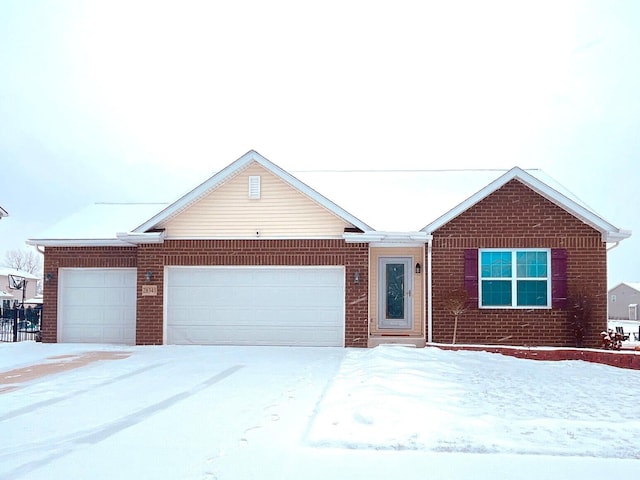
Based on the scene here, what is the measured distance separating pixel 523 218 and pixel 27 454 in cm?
1249

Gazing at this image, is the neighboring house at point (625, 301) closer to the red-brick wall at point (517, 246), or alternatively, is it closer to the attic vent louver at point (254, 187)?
the red-brick wall at point (517, 246)

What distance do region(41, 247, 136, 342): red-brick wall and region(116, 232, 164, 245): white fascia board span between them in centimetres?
117

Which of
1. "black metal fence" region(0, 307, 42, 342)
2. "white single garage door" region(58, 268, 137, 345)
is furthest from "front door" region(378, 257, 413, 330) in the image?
"black metal fence" region(0, 307, 42, 342)

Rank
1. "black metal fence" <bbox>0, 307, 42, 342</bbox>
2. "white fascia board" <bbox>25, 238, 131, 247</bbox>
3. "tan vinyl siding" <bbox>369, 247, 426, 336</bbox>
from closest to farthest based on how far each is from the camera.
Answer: "tan vinyl siding" <bbox>369, 247, 426, 336</bbox> < "white fascia board" <bbox>25, 238, 131, 247</bbox> < "black metal fence" <bbox>0, 307, 42, 342</bbox>

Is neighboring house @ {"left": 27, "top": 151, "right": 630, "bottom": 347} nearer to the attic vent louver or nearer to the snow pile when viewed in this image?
the attic vent louver

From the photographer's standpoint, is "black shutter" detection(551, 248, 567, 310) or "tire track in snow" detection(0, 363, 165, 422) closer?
"tire track in snow" detection(0, 363, 165, 422)

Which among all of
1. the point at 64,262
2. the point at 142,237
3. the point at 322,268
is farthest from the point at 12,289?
the point at 322,268

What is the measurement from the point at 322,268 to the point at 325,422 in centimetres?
863

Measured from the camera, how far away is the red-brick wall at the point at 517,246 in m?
15.2

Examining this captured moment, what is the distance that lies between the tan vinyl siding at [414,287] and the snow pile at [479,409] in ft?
13.5

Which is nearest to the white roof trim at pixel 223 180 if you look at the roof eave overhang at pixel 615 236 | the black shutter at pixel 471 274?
the black shutter at pixel 471 274

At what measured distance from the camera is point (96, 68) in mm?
34469

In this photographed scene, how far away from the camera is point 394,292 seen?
16672 mm

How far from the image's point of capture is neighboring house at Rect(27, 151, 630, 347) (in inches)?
603
